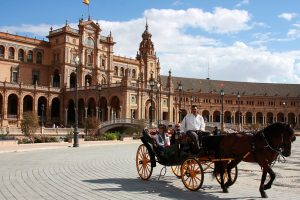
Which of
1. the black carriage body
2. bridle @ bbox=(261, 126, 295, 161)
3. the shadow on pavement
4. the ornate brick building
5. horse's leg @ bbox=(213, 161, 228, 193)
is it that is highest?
the ornate brick building

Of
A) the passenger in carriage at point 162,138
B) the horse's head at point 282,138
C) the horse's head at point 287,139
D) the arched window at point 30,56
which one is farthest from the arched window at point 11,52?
the horse's head at point 287,139

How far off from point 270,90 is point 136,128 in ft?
257

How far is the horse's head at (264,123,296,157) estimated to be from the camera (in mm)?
10016

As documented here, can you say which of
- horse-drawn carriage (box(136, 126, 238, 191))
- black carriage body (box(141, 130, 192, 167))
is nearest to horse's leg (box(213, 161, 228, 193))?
horse-drawn carriage (box(136, 126, 238, 191))

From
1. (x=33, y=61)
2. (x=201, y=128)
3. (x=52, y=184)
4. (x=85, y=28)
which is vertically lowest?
(x=52, y=184)

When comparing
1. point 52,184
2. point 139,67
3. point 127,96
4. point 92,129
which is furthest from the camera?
point 139,67

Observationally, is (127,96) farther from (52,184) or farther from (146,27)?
(52,184)

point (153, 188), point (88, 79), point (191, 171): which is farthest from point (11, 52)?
point (191, 171)

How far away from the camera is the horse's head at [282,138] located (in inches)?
394

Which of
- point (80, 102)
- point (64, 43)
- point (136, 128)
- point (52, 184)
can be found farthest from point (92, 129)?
point (52, 184)

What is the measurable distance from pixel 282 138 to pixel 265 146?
45 cm

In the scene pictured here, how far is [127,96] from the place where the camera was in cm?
6838

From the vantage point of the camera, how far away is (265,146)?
1012 cm

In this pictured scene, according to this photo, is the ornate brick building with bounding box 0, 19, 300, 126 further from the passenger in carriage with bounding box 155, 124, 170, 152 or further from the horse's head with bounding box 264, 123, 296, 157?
the horse's head with bounding box 264, 123, 296, 157
